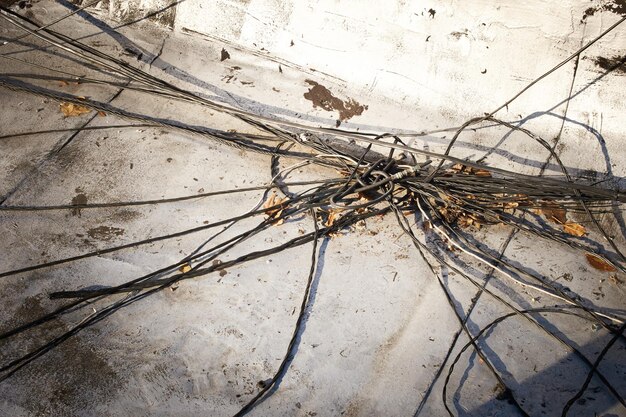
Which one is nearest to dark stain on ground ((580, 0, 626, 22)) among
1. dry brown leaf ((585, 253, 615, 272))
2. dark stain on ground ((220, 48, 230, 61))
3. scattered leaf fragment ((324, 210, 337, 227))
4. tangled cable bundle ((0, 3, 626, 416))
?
tangled cable bundle ((0, 3, 626, 416))

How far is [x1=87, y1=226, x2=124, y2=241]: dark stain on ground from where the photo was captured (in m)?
2.63

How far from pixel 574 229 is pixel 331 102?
180 centimetres

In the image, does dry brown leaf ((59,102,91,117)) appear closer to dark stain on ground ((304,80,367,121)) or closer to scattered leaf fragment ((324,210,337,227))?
dark stain on ground ((304,80,367,121))

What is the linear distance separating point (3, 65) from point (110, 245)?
1.89m

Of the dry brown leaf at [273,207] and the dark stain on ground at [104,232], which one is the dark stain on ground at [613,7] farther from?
the dark stain on ground at [104,232]

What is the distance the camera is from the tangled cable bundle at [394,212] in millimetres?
2375

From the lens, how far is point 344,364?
226cm

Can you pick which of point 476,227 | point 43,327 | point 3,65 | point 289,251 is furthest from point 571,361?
point 3,65

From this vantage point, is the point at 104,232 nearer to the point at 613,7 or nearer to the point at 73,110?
the point at 73,110

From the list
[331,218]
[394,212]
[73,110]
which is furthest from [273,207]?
[73,110]

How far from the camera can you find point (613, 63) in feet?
9.59

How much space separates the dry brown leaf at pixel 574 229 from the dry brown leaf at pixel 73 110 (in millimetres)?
3338

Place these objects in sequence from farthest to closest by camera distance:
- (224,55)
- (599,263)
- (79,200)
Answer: (224,55)
(79,200)
(599,263)

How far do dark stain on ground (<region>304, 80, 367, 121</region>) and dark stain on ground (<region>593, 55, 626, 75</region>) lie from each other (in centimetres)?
157
